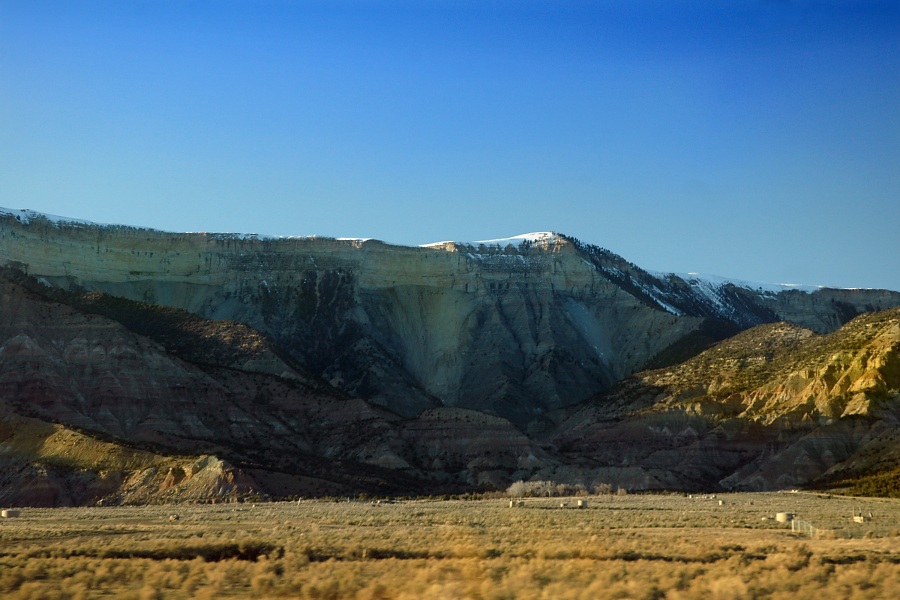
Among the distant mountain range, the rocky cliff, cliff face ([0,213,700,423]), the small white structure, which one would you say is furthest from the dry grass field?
cliff face ([0,213,700,423])

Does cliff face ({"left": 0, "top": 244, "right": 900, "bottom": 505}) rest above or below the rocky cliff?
below

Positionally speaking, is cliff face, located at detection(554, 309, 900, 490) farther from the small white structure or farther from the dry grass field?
the dry grass field

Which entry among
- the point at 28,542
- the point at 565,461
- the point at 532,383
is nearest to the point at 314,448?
the point at 565,461


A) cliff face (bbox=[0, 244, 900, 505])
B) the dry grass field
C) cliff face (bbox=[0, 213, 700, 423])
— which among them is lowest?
the dry grass field

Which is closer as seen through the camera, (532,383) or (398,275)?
(532,383)

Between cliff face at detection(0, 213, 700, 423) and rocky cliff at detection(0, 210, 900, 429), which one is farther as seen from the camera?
cliff face at detection(0, 213, 700, 423)

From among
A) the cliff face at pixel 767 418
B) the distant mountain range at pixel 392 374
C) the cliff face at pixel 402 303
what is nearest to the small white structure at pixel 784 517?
the distant mountain range at pixel 392 374

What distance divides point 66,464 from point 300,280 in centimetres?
8207

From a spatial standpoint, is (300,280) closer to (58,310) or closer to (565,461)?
(58,310)

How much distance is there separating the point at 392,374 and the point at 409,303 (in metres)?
21.1

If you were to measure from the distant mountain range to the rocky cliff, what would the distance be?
0.31 m

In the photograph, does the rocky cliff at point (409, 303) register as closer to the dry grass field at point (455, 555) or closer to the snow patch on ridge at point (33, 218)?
the snow patch on ridge at point (33, 218)

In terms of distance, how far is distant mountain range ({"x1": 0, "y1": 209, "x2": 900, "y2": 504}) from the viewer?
325 ft

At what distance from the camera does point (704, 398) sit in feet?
400
